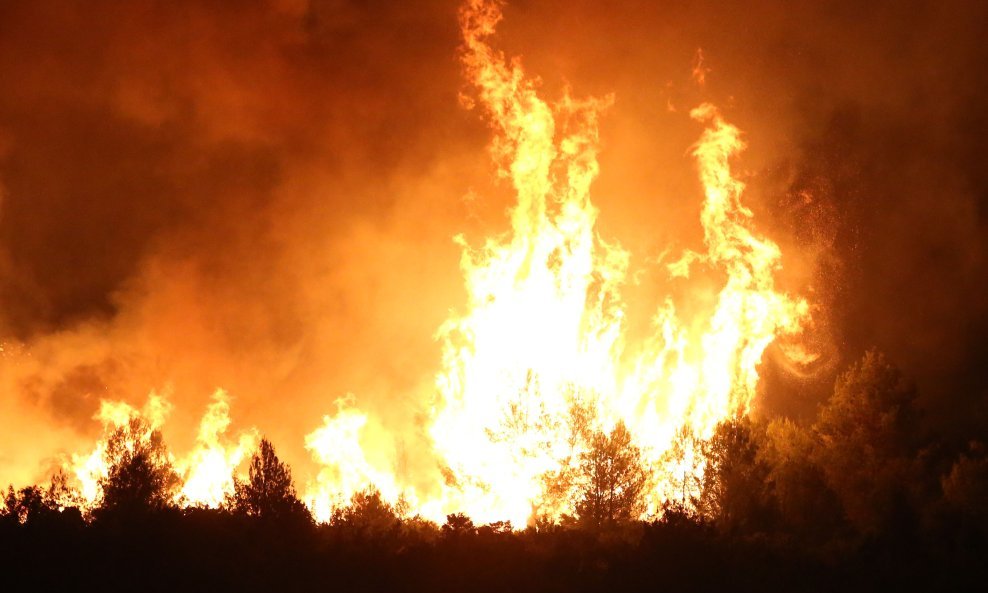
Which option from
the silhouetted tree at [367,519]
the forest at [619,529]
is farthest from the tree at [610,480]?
the silhouetted tree at [367,519]

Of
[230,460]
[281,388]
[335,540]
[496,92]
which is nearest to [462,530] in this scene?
[335,540]

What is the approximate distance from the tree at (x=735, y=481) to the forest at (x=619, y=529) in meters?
0.05

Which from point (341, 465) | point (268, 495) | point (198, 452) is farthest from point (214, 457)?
point (268, 495)

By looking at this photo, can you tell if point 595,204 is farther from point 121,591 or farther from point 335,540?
point 121,591

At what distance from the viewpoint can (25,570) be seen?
828 inches

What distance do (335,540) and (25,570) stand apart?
24.6 ft

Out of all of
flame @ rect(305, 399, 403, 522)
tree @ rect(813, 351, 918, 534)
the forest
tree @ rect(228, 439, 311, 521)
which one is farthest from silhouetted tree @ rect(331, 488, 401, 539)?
tree @ rect(813, 351, 918, 534)

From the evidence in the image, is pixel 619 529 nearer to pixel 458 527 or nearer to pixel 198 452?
pixel 458 527

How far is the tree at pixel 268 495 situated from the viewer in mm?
24438

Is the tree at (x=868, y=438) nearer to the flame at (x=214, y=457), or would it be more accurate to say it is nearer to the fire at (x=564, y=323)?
the fire at (x=564, y=323)

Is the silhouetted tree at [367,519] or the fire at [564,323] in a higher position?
the fire at [564,323]

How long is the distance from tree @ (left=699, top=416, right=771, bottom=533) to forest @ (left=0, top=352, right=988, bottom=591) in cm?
5

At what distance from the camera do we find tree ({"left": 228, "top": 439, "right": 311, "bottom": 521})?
24.4 m

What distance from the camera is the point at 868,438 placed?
1249 inches
